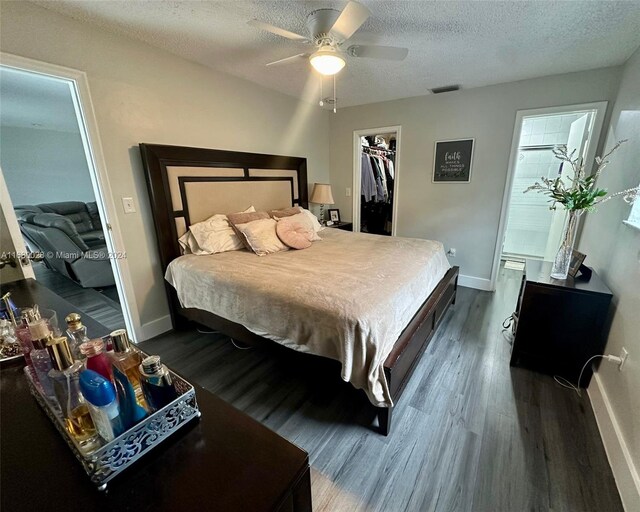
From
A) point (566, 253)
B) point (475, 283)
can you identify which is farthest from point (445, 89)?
point (475, 283)

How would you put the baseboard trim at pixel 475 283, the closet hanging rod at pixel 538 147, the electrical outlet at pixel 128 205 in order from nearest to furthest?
1. the electrical outlet at pixel 128 205
2. the baseboard trim at pixel 475 283
3. the closet hanging rod at pixel 538 147

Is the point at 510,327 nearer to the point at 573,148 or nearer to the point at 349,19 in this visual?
the point at 573,148

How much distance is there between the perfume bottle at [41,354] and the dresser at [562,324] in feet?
8.23

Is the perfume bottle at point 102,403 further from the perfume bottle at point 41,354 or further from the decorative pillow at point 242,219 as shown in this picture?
the decorative pillow at point 242,219

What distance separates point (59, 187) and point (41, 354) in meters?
6.46

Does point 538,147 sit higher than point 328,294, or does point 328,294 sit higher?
point 538,147

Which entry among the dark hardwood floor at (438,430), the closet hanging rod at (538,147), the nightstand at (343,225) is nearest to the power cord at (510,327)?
the dark hardwood floor at (438,430)

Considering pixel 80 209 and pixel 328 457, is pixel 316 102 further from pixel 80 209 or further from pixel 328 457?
pixel 80 209

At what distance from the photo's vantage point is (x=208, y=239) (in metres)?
2.57

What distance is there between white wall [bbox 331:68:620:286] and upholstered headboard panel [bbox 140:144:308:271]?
157 cm

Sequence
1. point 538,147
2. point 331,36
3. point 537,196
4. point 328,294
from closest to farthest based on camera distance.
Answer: point 328,294 → point 331,36 → point 538,147 → point 537,196

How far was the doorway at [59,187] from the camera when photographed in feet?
6.67

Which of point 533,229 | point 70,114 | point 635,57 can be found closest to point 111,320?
point 70,114

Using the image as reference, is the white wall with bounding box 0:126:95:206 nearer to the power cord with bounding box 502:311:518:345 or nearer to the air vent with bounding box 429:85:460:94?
the air vent with bounding box 429:85:460:94
